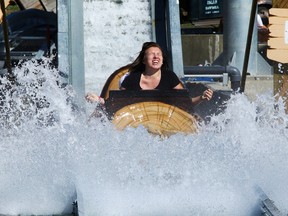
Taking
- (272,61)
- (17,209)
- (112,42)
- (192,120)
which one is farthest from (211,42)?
(17,209)

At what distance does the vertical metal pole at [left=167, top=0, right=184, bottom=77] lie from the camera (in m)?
10.3

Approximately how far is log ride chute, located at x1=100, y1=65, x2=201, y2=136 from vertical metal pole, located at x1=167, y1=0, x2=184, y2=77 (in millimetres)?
2754

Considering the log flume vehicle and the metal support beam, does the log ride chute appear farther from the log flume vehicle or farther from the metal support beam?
the metal support beam

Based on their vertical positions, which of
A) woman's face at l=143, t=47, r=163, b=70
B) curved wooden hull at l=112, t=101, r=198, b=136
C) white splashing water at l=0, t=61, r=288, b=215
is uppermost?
woman's face at l=143, t=47, r=163, b=70

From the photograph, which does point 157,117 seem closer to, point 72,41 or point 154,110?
point 154,110

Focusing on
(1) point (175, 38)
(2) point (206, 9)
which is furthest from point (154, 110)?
(2) point (206, 9)

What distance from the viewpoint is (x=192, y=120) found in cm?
736

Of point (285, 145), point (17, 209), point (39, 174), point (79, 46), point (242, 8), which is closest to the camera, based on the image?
point (17, 209)

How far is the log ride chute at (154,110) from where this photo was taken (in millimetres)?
7289

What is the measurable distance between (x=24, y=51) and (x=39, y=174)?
22.2ft

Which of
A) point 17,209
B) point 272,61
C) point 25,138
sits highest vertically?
point 272,61

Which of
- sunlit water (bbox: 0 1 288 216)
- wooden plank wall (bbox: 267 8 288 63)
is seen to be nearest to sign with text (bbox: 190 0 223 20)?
wooden plank wall (bbox: 267 8 288 63)

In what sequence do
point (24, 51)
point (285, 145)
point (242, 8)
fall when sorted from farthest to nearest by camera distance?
point (24, 51)
point (242, 8)
point (285, 145)

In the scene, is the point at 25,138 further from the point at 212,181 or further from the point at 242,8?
the point at 242,8
